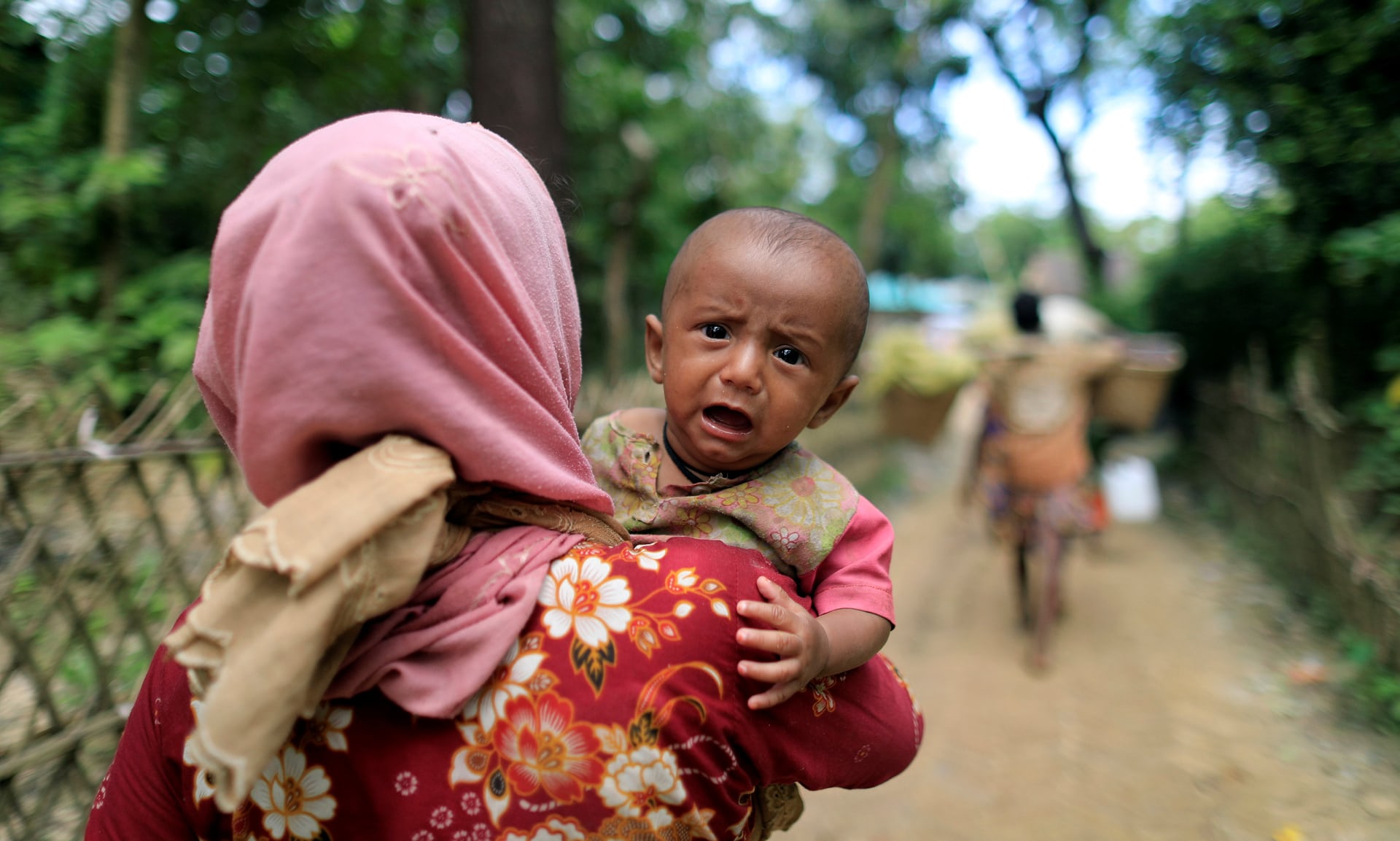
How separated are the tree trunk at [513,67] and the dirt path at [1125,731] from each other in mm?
3882

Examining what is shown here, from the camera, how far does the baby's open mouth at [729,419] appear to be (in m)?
1.60

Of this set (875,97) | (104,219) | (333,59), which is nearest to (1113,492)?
(333,59)

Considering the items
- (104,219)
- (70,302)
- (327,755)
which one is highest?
(327,755)

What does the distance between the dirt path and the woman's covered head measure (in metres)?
3.17

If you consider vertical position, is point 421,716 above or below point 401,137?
below

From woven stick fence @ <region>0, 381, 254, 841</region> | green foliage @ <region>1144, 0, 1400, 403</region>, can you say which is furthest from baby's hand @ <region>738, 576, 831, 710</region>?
green foliage @ <region>1144, 0, 1400, 403</region>

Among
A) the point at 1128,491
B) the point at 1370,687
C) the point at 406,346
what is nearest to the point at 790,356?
the point at 406,346

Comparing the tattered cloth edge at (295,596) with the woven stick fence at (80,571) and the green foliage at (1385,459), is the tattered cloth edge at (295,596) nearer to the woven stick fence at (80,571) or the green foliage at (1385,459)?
the woven stick fence at (80,571)

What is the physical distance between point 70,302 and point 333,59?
2.58 metres

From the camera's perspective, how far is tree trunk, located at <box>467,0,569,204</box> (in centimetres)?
535

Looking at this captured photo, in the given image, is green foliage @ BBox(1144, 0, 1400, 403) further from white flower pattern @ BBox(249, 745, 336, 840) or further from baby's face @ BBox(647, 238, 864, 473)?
white flower pattern @ BBox(249, 745, 336, 840)

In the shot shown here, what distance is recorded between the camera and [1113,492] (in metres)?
7.86

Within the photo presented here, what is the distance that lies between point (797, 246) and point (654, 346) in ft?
1.40

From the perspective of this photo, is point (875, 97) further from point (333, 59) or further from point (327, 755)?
point (327, 755)
